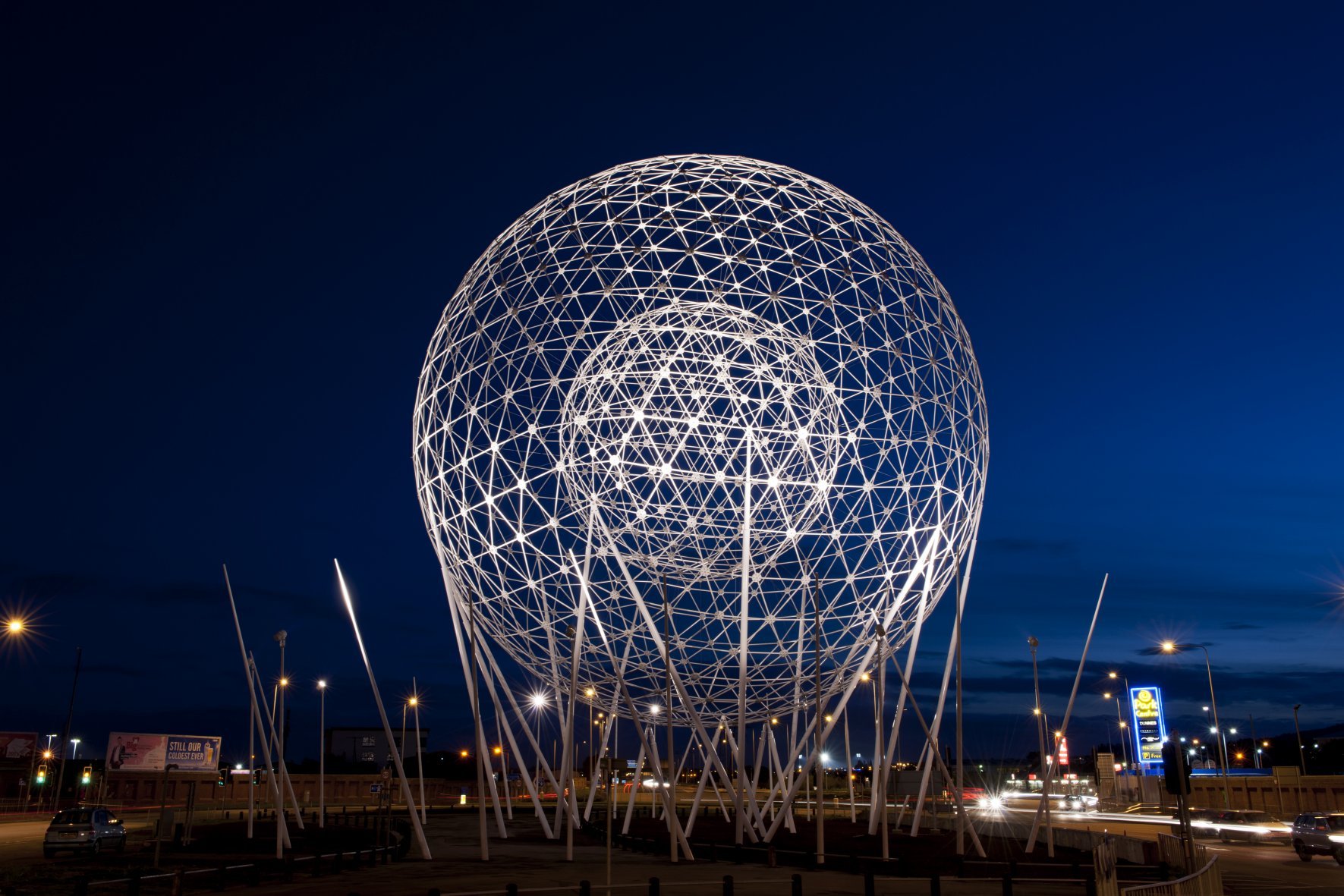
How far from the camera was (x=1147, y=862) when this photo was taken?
2697 cm

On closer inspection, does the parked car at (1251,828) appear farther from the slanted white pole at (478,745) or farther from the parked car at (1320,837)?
the slanted white pole at (478,745)

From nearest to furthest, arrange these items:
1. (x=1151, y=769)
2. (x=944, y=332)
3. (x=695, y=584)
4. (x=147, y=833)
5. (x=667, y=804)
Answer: (x=667, y=804)
(x=944, y=332)
(x=147, y=833)
(x=695, y=584)
(x=1151, y=769)

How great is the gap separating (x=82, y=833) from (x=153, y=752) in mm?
60718

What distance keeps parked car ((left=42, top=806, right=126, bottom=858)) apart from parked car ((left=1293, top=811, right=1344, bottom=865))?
121 feet

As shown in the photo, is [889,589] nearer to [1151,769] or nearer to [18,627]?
[18,627]

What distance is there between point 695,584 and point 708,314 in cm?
1481

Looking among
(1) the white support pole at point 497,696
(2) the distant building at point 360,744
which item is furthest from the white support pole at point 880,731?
(2) the distant building at point 360,744

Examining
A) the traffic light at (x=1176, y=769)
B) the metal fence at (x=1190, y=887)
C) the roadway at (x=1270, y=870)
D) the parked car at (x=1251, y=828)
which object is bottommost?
the parked car at (x=1251, y=828)

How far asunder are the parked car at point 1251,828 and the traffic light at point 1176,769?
25430mm

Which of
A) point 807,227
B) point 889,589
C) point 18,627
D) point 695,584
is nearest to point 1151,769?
point 695,584

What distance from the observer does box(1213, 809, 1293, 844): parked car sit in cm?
4241

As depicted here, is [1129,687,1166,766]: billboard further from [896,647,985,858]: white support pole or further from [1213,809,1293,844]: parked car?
[896,647,985,858]: white support pole

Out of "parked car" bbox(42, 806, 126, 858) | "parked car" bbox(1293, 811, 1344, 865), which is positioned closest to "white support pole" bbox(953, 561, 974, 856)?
"parked car" bbox(1293, 811, 1344, 865)

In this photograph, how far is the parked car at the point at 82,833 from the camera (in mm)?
30984
